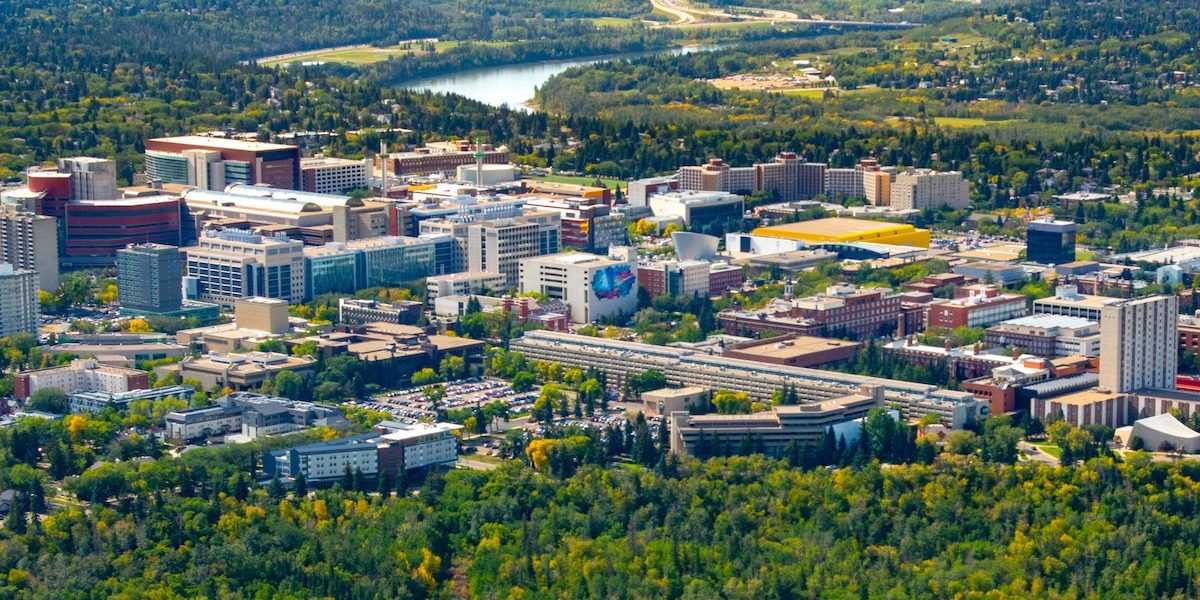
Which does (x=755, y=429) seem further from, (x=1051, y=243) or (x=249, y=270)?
(x=1051, y=243)

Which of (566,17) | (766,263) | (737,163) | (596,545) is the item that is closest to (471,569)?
(596,545)

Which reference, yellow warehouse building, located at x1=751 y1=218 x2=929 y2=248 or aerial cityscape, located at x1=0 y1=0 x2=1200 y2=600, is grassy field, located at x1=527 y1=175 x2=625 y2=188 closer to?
aerial cityscape, located at x1=0 y1=0 x2=1200 y2=600

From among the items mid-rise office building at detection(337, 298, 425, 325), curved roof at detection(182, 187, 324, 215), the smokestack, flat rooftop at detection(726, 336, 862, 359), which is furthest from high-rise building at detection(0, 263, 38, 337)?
the smokestack

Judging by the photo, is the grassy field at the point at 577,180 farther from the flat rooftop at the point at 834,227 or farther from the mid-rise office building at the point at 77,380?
the mid-rise office building at the point at 77,380

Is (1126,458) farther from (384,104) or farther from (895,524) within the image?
(384,104)

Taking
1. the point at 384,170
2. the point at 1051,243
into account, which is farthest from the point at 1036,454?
the point at 384,170

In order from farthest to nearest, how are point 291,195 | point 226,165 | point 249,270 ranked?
1. point 226,165
2. point 291,195
3. point 249,270
